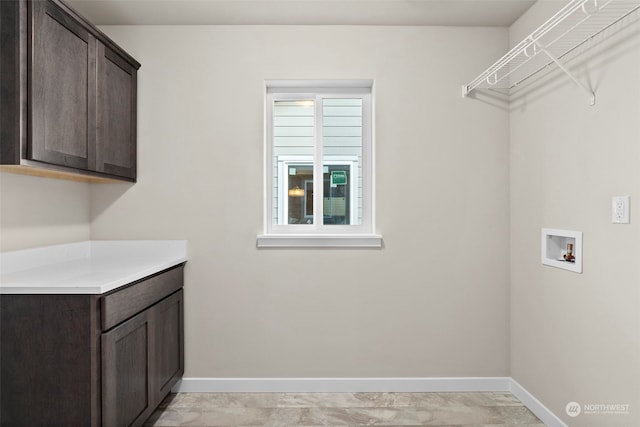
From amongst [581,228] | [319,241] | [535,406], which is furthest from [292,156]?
[535,406]

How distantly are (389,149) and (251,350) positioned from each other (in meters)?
1.59

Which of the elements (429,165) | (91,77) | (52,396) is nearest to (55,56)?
(91,77)

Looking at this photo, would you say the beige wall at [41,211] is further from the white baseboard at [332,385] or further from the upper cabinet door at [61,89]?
the white baseboard at [332,385]

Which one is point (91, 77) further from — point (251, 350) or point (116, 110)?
point (251, 350)

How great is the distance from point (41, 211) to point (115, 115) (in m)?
0.66

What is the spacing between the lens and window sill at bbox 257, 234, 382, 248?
2.65m

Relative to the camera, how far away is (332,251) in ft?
8.79

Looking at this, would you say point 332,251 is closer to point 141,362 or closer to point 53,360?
point 141,362

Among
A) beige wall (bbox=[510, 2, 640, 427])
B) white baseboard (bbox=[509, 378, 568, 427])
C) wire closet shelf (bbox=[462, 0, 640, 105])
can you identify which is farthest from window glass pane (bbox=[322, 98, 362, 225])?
white baseboard (bbox=[509, 378, 568, 427])

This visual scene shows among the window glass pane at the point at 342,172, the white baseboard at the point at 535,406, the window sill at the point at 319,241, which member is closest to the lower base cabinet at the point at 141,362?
the window sill at the point at 319,241

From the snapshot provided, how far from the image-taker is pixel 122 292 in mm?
1811

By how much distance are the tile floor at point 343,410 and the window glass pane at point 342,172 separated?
115cm

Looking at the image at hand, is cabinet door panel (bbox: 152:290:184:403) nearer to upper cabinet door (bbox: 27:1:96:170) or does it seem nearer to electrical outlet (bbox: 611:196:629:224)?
upper cabinet door (bbox: 27:1:96:170)

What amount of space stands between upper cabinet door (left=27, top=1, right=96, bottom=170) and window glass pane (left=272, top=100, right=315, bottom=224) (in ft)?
3.73
